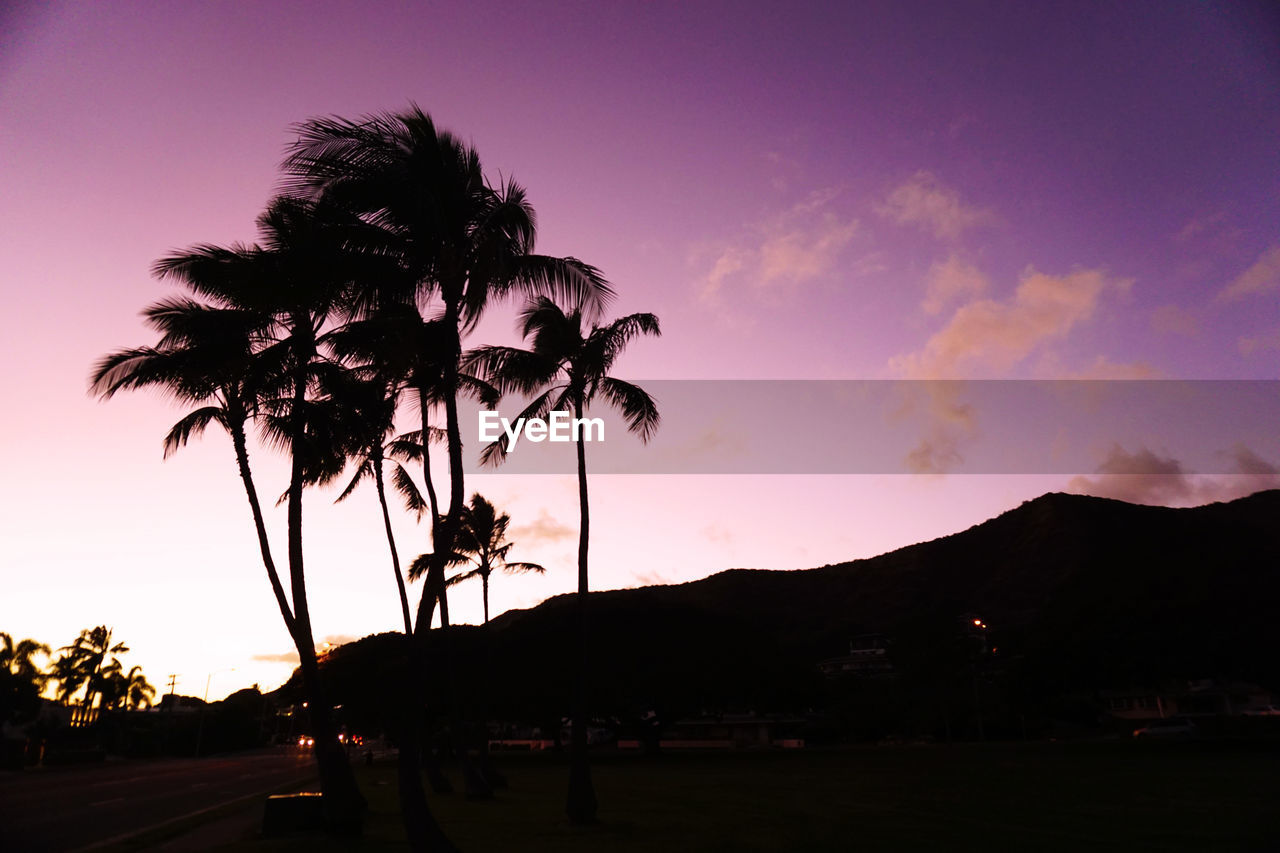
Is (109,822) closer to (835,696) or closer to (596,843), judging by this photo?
(596,843)

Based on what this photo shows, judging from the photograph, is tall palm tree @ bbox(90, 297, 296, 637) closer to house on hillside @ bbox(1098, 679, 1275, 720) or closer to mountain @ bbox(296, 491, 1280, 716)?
mountain @ bbox(296, 491, 1280, 716)

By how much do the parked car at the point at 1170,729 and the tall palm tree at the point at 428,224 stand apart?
63.2 metres

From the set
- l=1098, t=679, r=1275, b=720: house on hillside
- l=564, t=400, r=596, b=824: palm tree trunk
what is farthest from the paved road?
l=1098, t=679, r=1275, b=720: house on hillside

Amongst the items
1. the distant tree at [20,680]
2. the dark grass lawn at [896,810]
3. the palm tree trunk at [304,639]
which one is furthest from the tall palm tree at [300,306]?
the distant tree at [20,680]

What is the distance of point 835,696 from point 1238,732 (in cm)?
3710

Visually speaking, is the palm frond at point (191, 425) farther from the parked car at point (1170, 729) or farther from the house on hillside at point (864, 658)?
the house on hillside at point (864, 658)

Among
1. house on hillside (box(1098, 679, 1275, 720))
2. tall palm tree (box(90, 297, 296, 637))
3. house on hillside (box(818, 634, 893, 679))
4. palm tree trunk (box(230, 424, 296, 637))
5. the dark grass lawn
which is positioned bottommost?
house on hillside (box(1098, 679, 1275, 720))

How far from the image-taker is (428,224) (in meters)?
13.8

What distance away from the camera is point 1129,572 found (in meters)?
80.1

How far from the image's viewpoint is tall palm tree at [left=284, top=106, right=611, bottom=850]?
13.6 m

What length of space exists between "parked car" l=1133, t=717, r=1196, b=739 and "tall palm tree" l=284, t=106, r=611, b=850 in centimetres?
6321

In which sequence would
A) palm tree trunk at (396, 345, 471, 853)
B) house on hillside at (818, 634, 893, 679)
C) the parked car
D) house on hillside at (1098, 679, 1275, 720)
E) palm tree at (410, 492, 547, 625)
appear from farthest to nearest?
house on hillside at (818, 634, 893, 679), house on hillside at (1098, 679, 1275, 720), the parked car, palm tree at (410, 492, 547, 625), palm tree trunk at (396, 345, 471, 853)

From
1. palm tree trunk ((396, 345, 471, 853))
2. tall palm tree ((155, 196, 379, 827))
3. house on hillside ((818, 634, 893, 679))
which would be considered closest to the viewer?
palm tree trunk ((396, 345, 471, 853))

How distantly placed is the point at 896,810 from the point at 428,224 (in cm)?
1807
